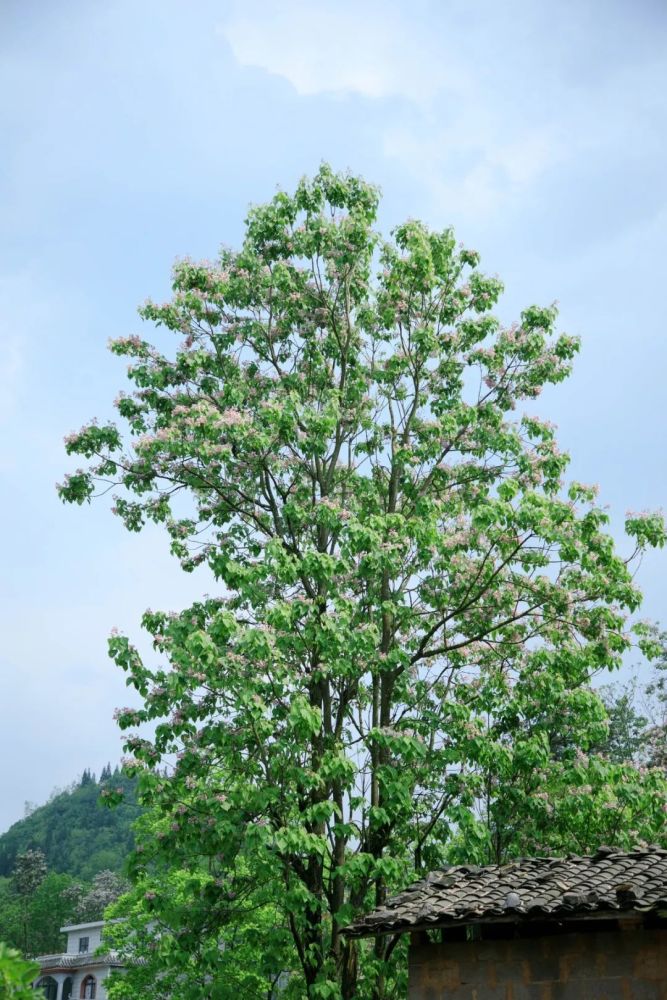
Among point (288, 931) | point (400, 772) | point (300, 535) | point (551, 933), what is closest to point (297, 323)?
point (300, 535)

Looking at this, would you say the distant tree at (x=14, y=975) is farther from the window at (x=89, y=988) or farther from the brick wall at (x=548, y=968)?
the window at (x=89, y=988)

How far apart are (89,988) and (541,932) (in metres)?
49.7

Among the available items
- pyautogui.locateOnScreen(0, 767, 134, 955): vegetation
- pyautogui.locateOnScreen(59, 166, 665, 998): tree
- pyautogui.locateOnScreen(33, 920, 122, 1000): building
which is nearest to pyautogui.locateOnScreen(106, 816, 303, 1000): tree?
pyautogui.locateOnScreen(59, 166, 665, 998): tree

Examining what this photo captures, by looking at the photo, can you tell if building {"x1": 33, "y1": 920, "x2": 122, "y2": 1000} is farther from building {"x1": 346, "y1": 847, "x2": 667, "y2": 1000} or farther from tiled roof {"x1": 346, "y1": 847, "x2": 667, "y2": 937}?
building {"x1": 346, "y1": 847, "x2": 667, "y2": 1000}

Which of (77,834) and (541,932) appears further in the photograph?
(77,834)

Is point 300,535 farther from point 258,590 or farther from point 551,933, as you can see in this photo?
point 551,933

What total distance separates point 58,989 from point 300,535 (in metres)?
46.0

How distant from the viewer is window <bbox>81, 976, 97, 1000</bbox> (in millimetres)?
54500

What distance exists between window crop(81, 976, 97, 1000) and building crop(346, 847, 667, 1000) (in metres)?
47.7

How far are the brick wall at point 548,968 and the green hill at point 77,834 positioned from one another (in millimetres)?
93189

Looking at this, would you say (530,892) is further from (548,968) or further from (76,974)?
(76,974)

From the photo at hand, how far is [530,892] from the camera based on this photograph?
1166 cm

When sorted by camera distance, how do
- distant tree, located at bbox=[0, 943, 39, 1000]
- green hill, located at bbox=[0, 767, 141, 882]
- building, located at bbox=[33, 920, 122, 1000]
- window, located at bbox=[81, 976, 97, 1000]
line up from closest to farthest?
distant tree, located at bbox=[0, 943, 39, 1000] < building, located at bbox=[33, 920, 122, 1000] < window, located at bbox=[81, 976, 97, 1000] < green hill, located at bbox=[0, 767, 141, 882]

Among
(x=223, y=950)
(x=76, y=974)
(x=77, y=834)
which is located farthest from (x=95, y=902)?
(x=223, y=950)
